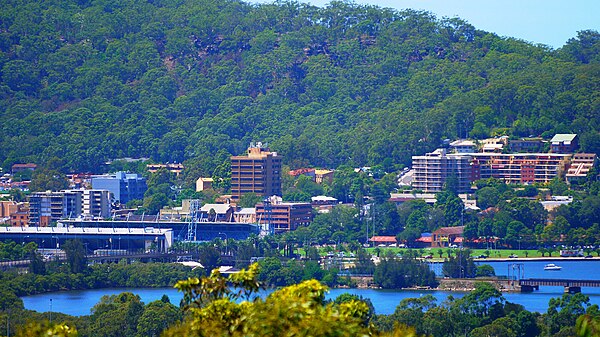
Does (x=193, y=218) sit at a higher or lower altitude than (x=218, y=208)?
lower

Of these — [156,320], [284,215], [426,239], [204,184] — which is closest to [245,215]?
[284,215]

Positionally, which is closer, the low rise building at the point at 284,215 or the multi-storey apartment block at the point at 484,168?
the low rise building at the point at 284,215

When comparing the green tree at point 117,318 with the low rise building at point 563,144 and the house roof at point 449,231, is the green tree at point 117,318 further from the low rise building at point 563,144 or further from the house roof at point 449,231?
the low rise building at point 563,144

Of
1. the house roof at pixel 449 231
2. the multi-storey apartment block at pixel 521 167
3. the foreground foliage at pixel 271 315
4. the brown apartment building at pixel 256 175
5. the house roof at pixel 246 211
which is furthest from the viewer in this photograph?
the brown apartment building at pixel 256 175

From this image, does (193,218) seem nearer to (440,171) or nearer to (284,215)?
(284,215)

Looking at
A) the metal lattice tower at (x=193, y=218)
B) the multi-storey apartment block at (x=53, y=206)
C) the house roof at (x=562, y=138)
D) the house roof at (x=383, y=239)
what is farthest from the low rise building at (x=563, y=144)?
the multi-storey apartment block at (x=53, y=206)
